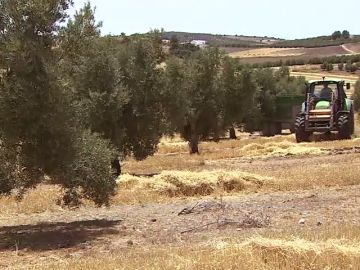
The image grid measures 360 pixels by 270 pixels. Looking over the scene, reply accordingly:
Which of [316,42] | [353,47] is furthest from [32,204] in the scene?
[316,42]

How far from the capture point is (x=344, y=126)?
33.0 m

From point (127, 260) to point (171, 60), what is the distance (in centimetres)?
2436

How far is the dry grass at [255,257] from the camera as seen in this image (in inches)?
258

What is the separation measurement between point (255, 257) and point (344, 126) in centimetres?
2746

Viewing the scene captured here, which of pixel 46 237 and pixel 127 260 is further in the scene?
pixel 46 237

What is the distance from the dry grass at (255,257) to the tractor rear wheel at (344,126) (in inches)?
1013

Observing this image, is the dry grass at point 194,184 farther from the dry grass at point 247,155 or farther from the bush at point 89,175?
the dry grass at point 247,155

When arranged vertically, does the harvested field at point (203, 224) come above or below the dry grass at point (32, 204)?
above

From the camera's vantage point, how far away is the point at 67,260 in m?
8.38

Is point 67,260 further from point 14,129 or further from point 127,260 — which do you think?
point 14,129

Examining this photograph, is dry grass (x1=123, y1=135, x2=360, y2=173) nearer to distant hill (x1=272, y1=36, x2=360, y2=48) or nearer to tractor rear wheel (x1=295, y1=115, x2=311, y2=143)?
tractor rear wheel (x1=295, y1=115, x2=311, y2=143)

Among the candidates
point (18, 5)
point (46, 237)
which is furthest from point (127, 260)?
point (18, 5)

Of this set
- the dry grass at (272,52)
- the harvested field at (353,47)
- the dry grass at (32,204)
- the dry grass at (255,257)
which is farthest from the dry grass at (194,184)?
the harvested field at (353,47)

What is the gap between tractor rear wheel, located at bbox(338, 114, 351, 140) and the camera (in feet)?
108
